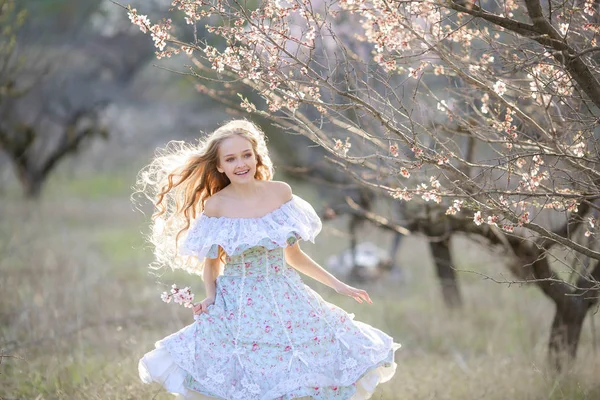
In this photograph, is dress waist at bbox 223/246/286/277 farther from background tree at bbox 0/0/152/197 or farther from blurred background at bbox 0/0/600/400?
background tree at bbox 0/0/152/197

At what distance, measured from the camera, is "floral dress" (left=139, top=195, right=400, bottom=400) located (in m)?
3.42

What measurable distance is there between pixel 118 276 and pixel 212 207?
657 centimetres

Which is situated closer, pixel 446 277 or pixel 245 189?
pixel 245 189

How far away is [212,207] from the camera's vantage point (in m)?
3.75

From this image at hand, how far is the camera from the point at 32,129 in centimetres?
1394

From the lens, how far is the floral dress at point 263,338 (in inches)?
135

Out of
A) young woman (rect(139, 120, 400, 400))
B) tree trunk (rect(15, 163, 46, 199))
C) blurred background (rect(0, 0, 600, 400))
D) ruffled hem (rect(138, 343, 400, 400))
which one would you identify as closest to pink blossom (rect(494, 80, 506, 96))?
blurred background (rect(0, 0, 600, 400))

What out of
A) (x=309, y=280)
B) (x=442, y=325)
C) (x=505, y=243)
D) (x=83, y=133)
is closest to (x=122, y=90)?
(x=83, y=133)

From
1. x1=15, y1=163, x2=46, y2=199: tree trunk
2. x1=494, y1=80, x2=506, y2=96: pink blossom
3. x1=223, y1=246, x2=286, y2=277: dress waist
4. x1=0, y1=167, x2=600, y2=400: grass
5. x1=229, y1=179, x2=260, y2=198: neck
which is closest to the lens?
x1=494, y1=80, x2=506, y2=96: pink blossom

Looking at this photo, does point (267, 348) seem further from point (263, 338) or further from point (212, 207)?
point (212, 207)

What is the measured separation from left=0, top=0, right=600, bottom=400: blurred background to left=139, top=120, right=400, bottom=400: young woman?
1.57 feet

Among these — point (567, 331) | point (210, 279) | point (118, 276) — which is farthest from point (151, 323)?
point (118, 276)

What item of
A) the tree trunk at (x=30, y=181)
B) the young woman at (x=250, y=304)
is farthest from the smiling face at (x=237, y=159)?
the tree trunk at (x=30, y=181)

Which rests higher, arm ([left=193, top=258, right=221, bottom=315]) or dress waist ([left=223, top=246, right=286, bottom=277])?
dress waist ([left=223, top=246, right=286, bottom=277])
